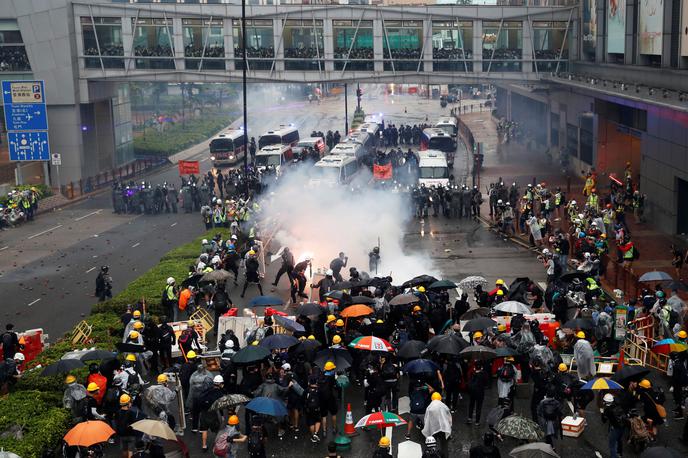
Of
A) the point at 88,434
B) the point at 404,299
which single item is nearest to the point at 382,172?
the point at 404,299

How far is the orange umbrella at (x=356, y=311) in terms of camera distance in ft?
66.2

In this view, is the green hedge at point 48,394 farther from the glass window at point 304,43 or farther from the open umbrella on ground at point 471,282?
the glass window at point 304,43

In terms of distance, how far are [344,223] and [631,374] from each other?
2072cm

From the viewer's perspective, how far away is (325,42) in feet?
174

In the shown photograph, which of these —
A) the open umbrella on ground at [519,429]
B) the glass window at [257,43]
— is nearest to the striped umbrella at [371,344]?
the open umbrella on ground at [519,429]

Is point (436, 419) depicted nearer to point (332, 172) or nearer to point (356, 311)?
point (356, 311)

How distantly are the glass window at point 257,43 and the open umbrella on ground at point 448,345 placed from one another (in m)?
38.2

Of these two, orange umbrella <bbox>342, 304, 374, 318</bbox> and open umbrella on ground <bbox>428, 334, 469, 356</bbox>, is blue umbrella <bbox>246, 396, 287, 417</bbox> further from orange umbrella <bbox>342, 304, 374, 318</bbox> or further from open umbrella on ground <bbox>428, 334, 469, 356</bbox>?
orange umbrella <bbox>342, 304, 374, 318</bbox>

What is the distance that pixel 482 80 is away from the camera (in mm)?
53312

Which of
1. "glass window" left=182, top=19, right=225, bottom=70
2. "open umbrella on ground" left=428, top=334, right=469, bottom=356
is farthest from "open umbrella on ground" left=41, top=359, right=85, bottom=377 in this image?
"glass window" left=182, top=19, right=225, bottom=70

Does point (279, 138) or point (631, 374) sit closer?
point (631, 374)

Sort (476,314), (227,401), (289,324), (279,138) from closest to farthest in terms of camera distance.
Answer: (227,401) < (289,324) < (476,314) < (279,138)

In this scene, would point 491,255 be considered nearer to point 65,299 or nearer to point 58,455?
point 65,299

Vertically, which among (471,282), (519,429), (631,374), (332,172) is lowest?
(471,282)
